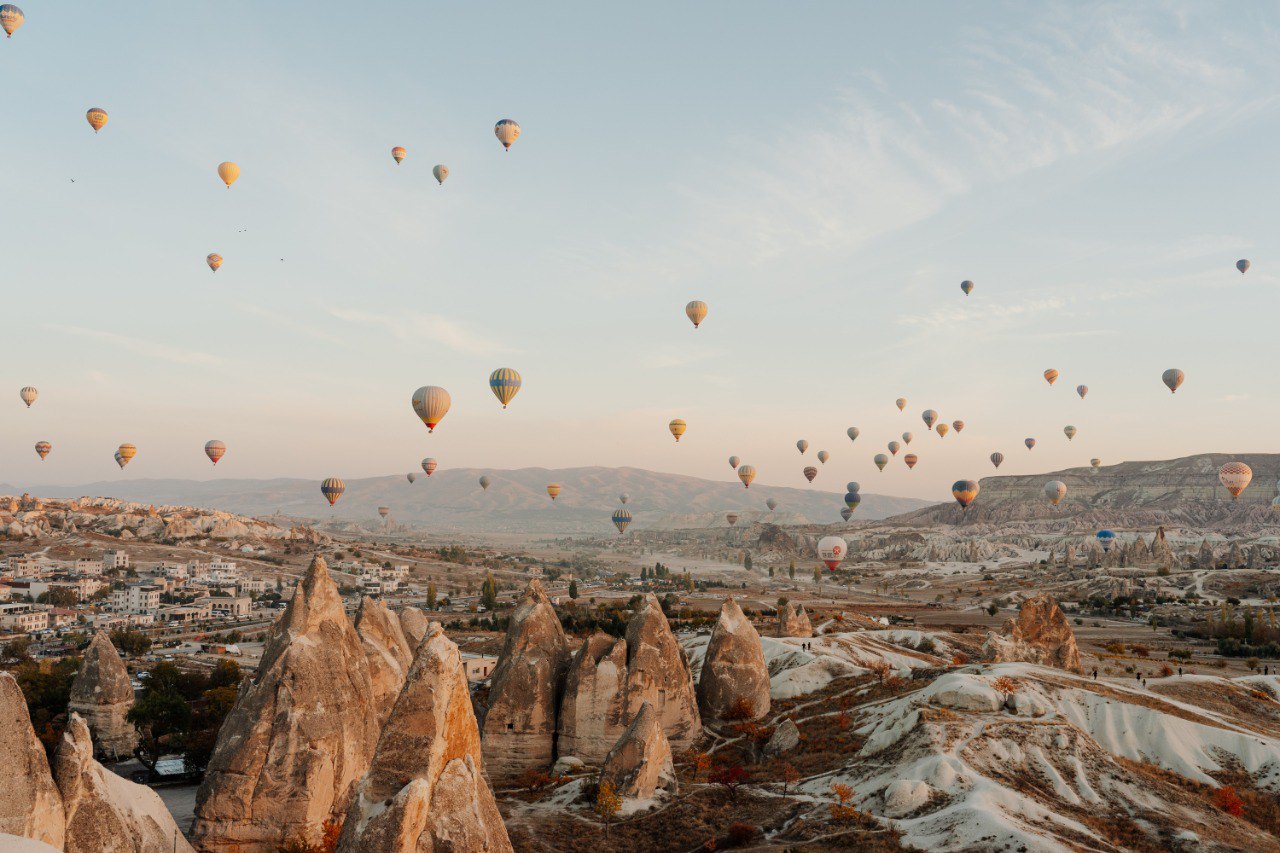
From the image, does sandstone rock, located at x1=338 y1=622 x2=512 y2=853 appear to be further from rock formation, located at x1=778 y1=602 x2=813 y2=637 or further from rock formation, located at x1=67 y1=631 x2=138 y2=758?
rock formation, located at x1=778 y1=602 x2=813 y2=637

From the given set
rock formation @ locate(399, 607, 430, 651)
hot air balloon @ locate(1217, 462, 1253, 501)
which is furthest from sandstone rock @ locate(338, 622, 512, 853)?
hot air balloon @ locate(1217, 462, 1253, 501)

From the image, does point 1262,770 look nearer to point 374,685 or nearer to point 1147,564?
point 374,685

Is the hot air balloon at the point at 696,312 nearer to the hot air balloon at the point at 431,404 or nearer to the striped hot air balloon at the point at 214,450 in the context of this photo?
the hot air balloon at the point at 431,404

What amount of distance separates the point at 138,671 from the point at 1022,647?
58.6 metres

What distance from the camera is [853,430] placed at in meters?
133

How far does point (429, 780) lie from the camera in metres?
13.7

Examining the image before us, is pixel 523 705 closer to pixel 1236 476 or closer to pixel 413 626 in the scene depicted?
pixel 413 626

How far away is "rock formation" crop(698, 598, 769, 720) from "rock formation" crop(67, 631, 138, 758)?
25183 millimetres

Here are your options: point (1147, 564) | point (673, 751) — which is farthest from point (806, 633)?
point (1147, 564)

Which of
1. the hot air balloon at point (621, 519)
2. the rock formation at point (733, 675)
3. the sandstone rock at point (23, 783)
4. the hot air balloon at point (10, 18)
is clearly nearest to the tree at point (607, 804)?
the rock formation at point (733, 675)

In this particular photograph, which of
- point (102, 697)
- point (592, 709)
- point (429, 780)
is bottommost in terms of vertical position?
point (102, 697)

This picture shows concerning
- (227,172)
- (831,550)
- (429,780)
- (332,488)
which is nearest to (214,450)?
(332,488)

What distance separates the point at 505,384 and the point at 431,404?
18.5 feet

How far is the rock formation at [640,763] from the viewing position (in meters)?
26.6
